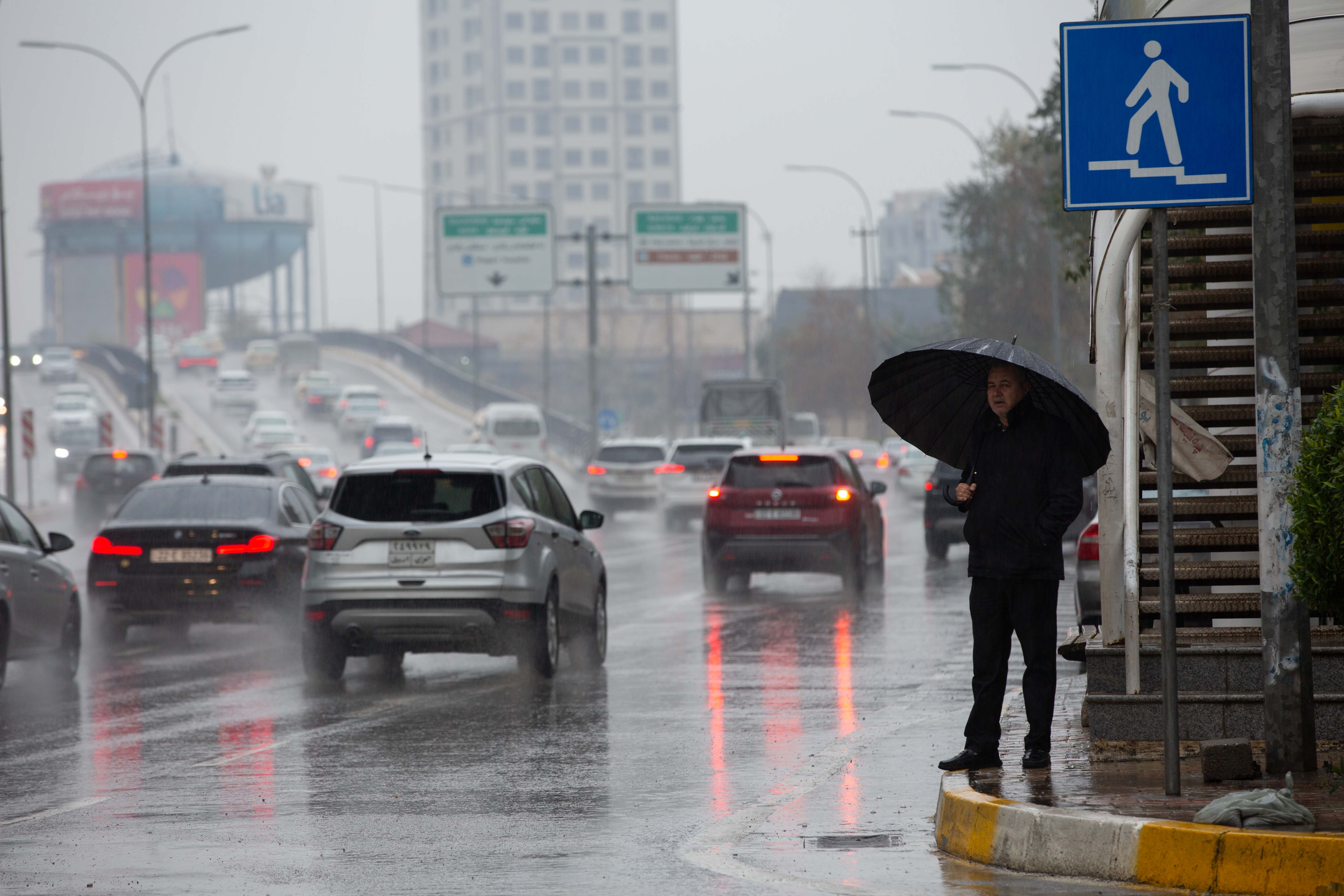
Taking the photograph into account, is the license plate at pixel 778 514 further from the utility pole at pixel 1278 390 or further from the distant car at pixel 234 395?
the distant car at pixel 234 395

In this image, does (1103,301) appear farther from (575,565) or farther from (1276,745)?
(575,565)

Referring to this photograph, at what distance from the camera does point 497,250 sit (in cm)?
5084

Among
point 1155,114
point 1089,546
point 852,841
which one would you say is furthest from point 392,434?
point 1155,114

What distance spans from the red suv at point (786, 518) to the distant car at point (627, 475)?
19.1 meters

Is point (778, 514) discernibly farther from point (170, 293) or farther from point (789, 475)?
point (170, 293)

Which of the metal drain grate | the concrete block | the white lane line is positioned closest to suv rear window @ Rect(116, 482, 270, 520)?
the white lane line

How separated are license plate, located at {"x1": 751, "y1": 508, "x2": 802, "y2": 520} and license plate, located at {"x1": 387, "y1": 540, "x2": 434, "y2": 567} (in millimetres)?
8228

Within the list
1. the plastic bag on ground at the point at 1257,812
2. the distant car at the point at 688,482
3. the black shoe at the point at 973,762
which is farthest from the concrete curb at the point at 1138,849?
the distant car at the point at 688,482

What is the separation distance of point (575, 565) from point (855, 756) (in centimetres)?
503

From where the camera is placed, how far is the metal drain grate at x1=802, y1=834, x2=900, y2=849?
23.2ft

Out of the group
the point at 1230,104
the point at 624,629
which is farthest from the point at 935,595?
the point at 1230,104

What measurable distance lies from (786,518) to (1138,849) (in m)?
14.3

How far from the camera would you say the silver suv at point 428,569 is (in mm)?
12703

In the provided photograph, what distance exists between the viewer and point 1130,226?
818 centimetres
